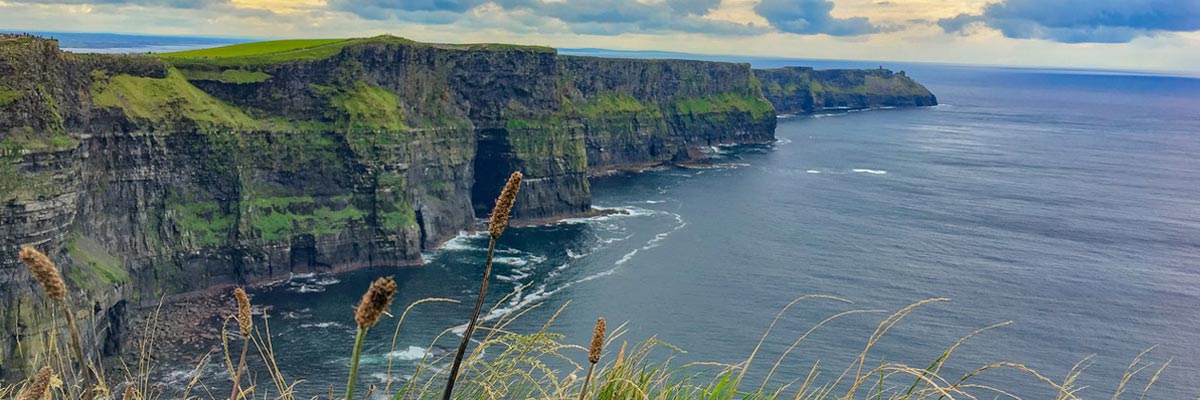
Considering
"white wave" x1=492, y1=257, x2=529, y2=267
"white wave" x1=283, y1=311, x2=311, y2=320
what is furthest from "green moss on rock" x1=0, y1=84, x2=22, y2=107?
"white wave" x1=492, y1=257, x2=529, y2=267

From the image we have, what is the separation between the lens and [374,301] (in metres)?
2.87

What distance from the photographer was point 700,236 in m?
98.4

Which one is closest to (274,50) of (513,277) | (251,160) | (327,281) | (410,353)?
(251,160)

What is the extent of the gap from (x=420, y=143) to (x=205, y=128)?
23.1 metres

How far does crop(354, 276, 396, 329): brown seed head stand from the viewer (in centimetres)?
285

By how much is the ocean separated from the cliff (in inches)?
219

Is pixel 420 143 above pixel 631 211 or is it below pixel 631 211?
above

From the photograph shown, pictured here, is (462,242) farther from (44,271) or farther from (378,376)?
(44,271)

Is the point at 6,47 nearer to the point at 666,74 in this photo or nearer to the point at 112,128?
the point at 112,128

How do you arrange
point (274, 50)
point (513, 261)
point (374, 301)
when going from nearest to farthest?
1. point (374, 301)
2. point (513, 261)
3. point (274, 50)

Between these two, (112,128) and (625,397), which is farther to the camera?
(112,128)

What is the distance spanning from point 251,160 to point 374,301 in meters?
83.7

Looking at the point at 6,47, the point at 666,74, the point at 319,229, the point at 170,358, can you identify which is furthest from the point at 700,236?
the point at 666,74

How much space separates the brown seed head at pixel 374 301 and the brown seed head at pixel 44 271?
135 centimetres
